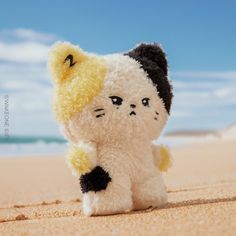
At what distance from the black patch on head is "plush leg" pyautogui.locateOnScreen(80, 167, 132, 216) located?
58 cm

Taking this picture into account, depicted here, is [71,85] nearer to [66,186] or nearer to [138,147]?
[138,147]

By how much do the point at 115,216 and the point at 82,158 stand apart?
39 cm

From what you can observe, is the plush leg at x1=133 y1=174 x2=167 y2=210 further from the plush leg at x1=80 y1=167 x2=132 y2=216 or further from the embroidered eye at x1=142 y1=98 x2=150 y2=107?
the embroidered eye at x1=142 y1=98 x2=150 y2=107

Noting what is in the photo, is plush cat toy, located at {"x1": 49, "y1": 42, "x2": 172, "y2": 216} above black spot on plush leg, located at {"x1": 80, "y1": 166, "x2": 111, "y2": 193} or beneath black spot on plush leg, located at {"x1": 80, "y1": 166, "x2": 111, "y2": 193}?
above

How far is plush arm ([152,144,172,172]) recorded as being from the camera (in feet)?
11.0

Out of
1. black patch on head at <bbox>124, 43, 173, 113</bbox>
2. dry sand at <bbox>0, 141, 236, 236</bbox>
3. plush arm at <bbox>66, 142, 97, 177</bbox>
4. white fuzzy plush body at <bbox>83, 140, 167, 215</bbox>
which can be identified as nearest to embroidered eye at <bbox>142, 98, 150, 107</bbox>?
black patch on head at <bbox>124, 43, 173, 113</bbox>

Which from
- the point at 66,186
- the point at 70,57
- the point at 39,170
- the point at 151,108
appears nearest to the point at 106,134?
the point at 151,108

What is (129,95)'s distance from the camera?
118 inches

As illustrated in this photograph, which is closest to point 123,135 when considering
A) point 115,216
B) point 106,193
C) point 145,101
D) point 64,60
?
point 145,101

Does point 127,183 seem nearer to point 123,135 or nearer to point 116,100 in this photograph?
point 123,135

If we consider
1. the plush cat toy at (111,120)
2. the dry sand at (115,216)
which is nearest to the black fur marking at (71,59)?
the plush cat toy at (111,120)

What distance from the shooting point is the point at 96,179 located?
3.03m

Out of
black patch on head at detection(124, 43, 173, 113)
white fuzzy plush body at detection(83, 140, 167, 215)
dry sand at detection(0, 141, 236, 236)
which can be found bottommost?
dry sand at detection(0, 141, 236, 236)

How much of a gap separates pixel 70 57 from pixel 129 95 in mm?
451
